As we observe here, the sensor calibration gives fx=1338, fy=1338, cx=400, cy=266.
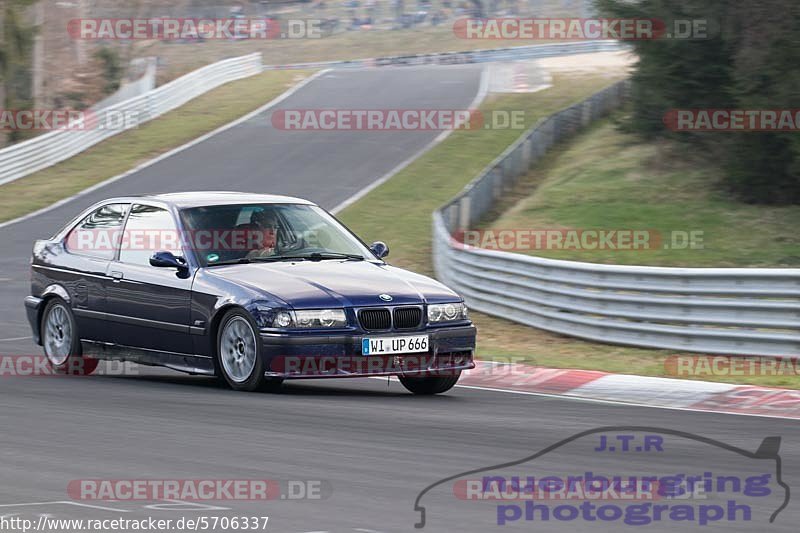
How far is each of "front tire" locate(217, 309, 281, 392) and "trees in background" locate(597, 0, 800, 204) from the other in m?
12.3

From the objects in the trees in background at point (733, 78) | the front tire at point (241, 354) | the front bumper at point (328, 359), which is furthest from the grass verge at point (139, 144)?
the front bumper at point (328, 359)

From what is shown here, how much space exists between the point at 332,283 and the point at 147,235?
197 centimetres

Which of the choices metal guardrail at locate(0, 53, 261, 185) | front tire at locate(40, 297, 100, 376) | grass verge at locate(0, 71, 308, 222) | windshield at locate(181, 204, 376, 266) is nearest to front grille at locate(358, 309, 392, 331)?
windshield at locate(181, 204, 376, 266)

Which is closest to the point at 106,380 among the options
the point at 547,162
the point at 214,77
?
the point at 547,162

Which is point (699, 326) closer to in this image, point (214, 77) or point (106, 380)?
point (106, 380)

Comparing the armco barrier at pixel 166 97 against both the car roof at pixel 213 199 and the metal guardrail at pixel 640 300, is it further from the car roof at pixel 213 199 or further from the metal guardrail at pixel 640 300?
the car roof at pixel 213 199

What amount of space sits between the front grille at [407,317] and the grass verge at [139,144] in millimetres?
19128

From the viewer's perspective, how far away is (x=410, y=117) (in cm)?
3919

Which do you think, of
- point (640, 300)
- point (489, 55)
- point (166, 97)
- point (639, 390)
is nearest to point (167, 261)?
point (639, 390)

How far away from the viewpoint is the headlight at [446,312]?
993 cm

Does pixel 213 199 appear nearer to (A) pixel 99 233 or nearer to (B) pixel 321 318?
(A) pixel 99 233

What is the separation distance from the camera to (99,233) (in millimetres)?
11547

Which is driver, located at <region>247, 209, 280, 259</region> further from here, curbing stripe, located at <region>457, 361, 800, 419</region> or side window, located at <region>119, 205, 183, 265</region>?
curbing stripe, located at <region>457, 361, 800, 419</region>

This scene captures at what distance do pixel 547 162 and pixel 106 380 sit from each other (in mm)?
20941
